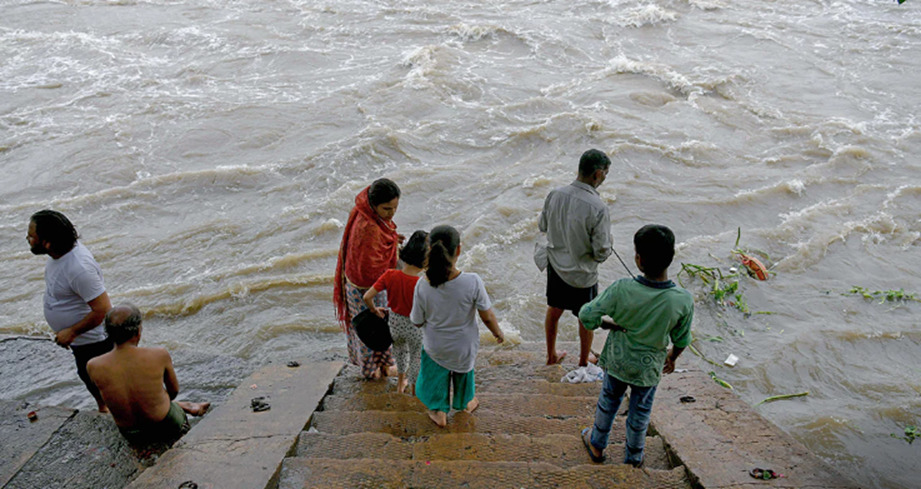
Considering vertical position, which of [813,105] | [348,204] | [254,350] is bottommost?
[254,350]

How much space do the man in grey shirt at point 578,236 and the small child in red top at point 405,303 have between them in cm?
106

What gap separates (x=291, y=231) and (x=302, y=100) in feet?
18.3

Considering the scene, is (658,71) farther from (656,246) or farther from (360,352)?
(656,246)

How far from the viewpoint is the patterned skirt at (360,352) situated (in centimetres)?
429

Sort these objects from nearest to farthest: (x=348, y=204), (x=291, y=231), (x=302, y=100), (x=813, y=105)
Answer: (x=291, y=231), (x=348, y=204), (x=813, y=105), (x=302, y=100)

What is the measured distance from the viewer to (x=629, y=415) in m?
3.28

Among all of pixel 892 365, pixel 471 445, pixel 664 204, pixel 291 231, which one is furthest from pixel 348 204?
pixel 892 365

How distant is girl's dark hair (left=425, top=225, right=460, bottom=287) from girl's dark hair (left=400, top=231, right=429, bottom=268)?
21 cm

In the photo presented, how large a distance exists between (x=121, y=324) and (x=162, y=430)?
774 millimetres

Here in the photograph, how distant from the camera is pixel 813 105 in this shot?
12.3 m

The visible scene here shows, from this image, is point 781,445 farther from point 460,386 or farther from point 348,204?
point 348,204

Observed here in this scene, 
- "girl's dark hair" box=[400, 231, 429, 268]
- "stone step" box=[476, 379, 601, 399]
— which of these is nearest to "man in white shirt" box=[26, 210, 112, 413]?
"girl's dark hair" box=[400, 231, 429, 268]

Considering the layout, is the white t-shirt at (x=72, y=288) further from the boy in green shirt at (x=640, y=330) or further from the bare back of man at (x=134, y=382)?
the boy in green shirt at (x=640, y=330)

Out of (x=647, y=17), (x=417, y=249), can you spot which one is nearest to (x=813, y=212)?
(x=417, y=249)
